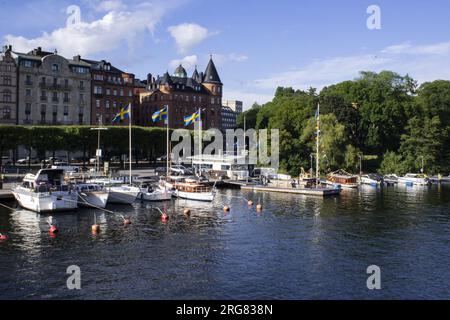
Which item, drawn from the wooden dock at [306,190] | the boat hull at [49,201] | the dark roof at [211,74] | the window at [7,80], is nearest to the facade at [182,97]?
the dark roof at [211,74]

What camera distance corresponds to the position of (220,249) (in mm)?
40969

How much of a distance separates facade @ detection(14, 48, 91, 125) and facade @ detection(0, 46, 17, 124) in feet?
3.98

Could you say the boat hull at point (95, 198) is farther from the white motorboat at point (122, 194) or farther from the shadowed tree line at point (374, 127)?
the shadowed tree line at point (374, 127)

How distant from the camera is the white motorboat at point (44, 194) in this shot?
5648 centimetres

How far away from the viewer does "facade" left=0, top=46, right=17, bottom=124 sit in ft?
376

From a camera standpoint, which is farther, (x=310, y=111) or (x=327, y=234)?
(x=310, y=111)

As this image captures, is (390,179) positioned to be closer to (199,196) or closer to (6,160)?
(199,196)

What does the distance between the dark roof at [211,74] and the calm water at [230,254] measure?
107 metres

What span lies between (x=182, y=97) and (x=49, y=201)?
335 feet

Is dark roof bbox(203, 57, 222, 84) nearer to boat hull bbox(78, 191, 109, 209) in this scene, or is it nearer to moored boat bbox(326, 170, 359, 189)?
moored boat bbox(326, 170, 359, 189)

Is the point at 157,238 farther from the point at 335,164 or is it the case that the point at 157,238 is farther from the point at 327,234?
the point at 335,164

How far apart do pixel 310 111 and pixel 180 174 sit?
47.0 m
